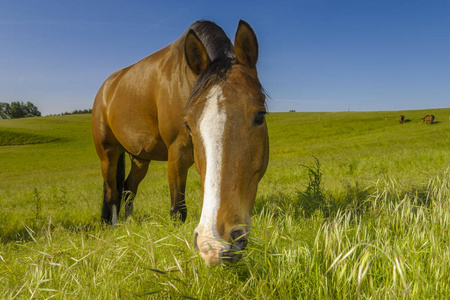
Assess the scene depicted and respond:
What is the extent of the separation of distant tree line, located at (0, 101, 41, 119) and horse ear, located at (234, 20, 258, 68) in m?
150

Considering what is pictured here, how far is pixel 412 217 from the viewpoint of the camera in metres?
3.11

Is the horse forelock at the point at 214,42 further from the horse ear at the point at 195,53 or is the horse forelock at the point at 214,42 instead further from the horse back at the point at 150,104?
the horse back at the point at 150,104

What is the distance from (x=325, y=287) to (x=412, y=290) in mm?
531

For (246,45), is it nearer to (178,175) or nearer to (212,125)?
(212,125)

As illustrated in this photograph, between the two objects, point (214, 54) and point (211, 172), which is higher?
point (214, 54)

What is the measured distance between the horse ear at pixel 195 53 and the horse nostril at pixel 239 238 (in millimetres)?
1689

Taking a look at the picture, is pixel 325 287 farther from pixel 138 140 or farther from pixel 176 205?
pixel 138 140

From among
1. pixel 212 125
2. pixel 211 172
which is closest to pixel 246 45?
pixel 212 125

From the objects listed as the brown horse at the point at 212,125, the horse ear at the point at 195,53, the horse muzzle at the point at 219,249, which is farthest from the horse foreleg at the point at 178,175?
the horse muzzle at the point at 219,249

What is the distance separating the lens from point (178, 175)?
4355 mm

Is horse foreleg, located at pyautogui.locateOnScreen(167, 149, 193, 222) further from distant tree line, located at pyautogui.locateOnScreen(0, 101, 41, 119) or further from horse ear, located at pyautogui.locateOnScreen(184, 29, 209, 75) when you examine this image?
distant tree line, located at pyautogui.locateOnScreen(0, 101, 41, 119)

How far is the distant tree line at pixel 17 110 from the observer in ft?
413

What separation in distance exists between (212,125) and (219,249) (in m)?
0.97

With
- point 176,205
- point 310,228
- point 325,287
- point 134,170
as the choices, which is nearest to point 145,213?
point 134,170
